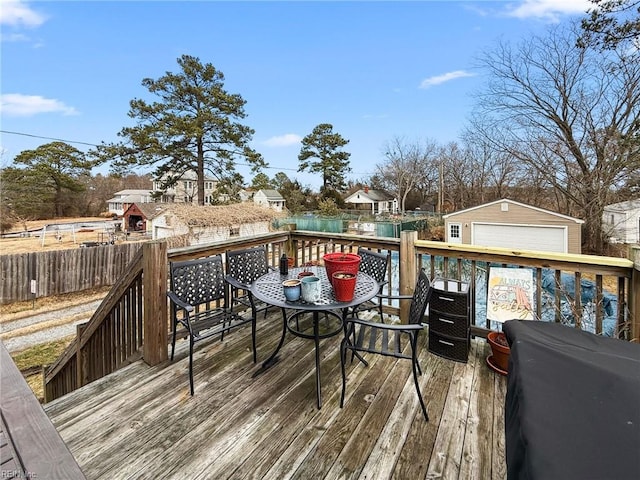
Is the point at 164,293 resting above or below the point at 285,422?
above


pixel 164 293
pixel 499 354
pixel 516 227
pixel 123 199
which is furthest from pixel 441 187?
pixel 123 199

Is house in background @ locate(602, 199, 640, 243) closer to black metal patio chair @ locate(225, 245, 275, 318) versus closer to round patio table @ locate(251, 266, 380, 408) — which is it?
round patio table @ locate(251, 266, 380, 408)

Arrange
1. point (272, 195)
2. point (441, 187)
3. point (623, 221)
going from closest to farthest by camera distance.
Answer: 1. point (623, 221)
2. point (441, 187)
3. point (272, 195)

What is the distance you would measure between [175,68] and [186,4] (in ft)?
41.8

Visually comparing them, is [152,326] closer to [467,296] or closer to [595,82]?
[467,296]

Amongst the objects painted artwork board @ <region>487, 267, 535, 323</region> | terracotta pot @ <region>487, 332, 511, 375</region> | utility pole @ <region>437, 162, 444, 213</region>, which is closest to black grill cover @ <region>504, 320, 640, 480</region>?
terracotta pot @ <region>487, 332, 511, 375</region>

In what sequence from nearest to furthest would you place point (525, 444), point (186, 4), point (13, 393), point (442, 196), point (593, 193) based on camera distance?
point (525, 444)
point (13, 393)
point (186, 4)
point (593, 193)
point (442, 196)

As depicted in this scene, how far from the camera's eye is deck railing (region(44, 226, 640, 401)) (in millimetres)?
2236

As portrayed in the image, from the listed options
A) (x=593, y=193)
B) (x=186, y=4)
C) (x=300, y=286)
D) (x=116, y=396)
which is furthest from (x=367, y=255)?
(x=593, y=193)

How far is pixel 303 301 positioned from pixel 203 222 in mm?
13330

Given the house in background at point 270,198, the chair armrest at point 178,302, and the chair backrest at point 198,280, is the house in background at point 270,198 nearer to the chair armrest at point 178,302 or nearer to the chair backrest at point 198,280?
the chair backrest at point 198,280

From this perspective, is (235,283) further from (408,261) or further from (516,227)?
(516,227)

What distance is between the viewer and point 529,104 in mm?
12156

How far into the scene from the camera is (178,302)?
2.18 m
